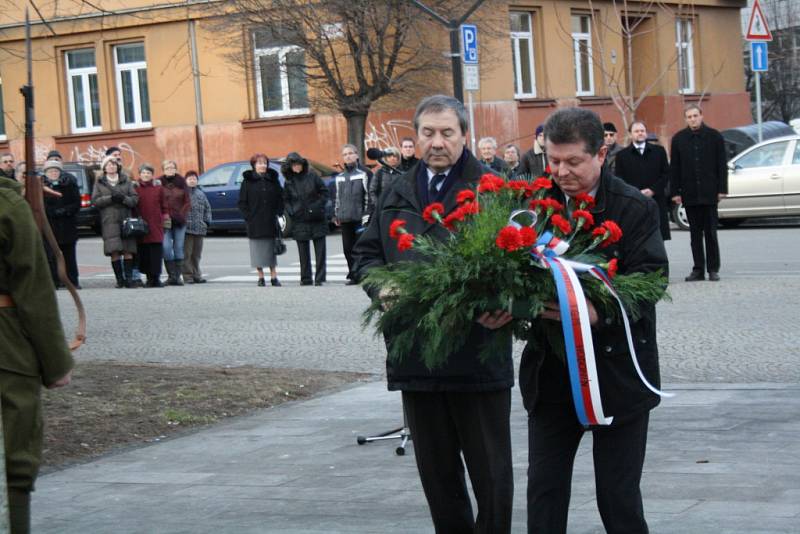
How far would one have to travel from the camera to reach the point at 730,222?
2528cm

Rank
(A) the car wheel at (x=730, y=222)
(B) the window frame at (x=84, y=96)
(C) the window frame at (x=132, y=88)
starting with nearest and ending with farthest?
(A) the car wheel at (x=730, y=222)
(C) the window frame at (x=132, y=88)
(B) the window frame at (x=84, y=96)

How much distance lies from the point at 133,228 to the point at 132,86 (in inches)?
746

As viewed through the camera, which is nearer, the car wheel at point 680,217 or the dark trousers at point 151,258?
the dark trousers at point 151,258

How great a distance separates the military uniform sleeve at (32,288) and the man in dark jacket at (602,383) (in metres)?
1.77

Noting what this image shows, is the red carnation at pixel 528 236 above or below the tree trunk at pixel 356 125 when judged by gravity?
below

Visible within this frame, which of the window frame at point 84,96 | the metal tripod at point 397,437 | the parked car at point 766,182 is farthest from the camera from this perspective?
the window frame at point 84,96

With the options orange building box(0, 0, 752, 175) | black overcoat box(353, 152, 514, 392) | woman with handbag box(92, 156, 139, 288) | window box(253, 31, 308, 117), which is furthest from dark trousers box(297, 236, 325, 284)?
orange building box(0, 0, 752, 175)

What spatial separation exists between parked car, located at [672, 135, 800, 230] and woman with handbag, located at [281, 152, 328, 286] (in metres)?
7.57

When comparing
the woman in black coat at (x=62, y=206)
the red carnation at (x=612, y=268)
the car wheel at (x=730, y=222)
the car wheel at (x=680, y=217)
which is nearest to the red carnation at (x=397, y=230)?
the red carnation at (x=612, y=268)

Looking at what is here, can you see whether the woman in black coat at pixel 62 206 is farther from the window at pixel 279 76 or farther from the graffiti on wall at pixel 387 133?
the graffiti on wall at pixel 387 133

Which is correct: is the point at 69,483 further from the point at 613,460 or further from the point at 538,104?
the point at 538,104

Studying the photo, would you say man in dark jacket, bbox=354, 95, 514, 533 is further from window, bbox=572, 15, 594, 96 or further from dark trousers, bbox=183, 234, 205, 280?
window, bbox=572, 15, 594, 96

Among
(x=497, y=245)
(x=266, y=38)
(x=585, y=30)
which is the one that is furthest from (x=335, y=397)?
(x=585, y=30)

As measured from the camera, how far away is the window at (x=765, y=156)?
23781 millimetres
